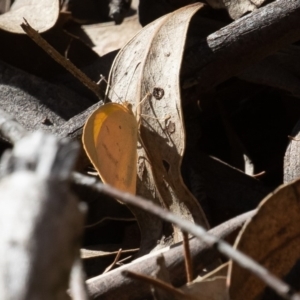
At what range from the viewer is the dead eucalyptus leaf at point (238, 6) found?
4.98 feet

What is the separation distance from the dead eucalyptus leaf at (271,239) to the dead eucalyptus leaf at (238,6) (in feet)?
2.08

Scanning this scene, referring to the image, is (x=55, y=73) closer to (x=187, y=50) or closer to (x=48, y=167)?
(x=187, y=50)

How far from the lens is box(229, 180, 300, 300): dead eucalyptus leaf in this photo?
3.15 feet

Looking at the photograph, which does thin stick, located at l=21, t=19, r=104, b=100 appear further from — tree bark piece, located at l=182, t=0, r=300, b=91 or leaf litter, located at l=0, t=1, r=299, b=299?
tree bark piece, located at l=182, t=0, r=300, b=91

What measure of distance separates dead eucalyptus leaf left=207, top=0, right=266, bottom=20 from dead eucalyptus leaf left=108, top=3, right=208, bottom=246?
71 millimetres

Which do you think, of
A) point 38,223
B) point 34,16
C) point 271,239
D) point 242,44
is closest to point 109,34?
point 34,16

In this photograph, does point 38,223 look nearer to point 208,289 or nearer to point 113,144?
point 208,289

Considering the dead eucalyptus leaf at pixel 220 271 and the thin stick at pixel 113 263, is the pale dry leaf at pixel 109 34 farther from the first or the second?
the dead eucalyptus leaf at pixel 220 271

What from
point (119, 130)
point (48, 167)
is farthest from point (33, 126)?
point (48, 167)

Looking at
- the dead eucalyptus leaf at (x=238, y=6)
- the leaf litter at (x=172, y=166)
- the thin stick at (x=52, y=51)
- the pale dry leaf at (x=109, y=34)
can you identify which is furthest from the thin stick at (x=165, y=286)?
the pale dry leaf at (x=109, y=34)

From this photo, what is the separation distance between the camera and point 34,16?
178cm

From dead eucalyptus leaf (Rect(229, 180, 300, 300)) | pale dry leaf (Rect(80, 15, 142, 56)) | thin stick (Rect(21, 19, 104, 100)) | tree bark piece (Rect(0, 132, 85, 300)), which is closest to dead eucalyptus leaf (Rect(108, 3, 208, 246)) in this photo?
thin stick (Rect(21, 19, 104, 100))

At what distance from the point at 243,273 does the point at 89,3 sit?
135 cm

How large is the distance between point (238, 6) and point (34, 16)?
553mm
